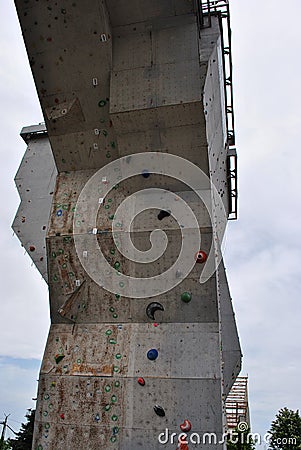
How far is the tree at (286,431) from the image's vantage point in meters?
16.2

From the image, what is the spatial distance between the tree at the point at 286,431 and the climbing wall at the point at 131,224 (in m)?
12.9

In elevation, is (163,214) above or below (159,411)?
above

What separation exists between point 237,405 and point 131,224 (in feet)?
52.4

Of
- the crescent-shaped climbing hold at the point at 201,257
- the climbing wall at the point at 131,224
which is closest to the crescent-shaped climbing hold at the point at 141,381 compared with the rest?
the climbing wall at the point at 131,224

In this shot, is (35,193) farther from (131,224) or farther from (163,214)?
(163,214)

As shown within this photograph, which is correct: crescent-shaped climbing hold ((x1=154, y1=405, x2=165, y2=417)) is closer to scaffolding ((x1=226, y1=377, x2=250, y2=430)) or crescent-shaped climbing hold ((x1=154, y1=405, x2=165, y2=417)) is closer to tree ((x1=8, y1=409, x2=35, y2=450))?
tree ((x1=8, y1=409, x2=35, y2=450))

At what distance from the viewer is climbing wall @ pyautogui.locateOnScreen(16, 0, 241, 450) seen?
5.92 metres

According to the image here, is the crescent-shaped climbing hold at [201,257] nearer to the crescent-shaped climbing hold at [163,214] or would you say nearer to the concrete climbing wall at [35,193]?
the crescent-shaped climbing hold at [163,214]

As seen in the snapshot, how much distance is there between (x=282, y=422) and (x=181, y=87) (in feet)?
54.3

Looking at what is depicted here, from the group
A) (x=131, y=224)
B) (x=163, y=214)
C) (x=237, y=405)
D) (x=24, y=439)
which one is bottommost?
(x=24, y=439)

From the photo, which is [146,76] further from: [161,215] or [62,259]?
[62,259]

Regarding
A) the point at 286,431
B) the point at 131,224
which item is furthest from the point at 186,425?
the point at 286,431

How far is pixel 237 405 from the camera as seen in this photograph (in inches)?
747

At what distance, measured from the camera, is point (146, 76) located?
6609 millimetres
